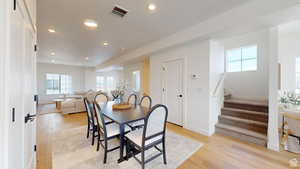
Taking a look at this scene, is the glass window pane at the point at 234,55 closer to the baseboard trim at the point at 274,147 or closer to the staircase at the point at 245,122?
the staircase at the point at 245,122

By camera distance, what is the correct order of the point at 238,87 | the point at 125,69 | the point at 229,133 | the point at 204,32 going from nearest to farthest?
the point at 204,32, the point at 229,133, the point at 238,87, the point at 125,69

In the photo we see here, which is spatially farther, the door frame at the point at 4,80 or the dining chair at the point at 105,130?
the dining chair at the point at 105,130

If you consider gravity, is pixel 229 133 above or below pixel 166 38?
below

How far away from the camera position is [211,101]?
297 centimetres

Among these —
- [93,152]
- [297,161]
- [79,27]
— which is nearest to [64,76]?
[79,27]

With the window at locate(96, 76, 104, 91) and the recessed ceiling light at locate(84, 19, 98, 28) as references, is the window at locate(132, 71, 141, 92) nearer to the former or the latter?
the recessed ceiling light at locate(84, 19, 98, 28)

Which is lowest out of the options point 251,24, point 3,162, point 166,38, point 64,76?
point 3,162

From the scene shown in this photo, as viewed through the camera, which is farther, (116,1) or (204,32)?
(204,32)

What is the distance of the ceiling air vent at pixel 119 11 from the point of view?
2184 mm

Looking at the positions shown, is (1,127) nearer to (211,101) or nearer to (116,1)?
(116,1)

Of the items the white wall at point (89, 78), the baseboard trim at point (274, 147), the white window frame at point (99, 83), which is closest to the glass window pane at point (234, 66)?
the baseboard trim at point (274, 147)

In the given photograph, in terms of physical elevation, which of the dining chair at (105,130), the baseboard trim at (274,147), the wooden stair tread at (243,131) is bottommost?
the baseboard trim at (274,147)

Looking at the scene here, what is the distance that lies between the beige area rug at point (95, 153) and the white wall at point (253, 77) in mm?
3081

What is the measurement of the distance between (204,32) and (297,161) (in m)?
2.79
